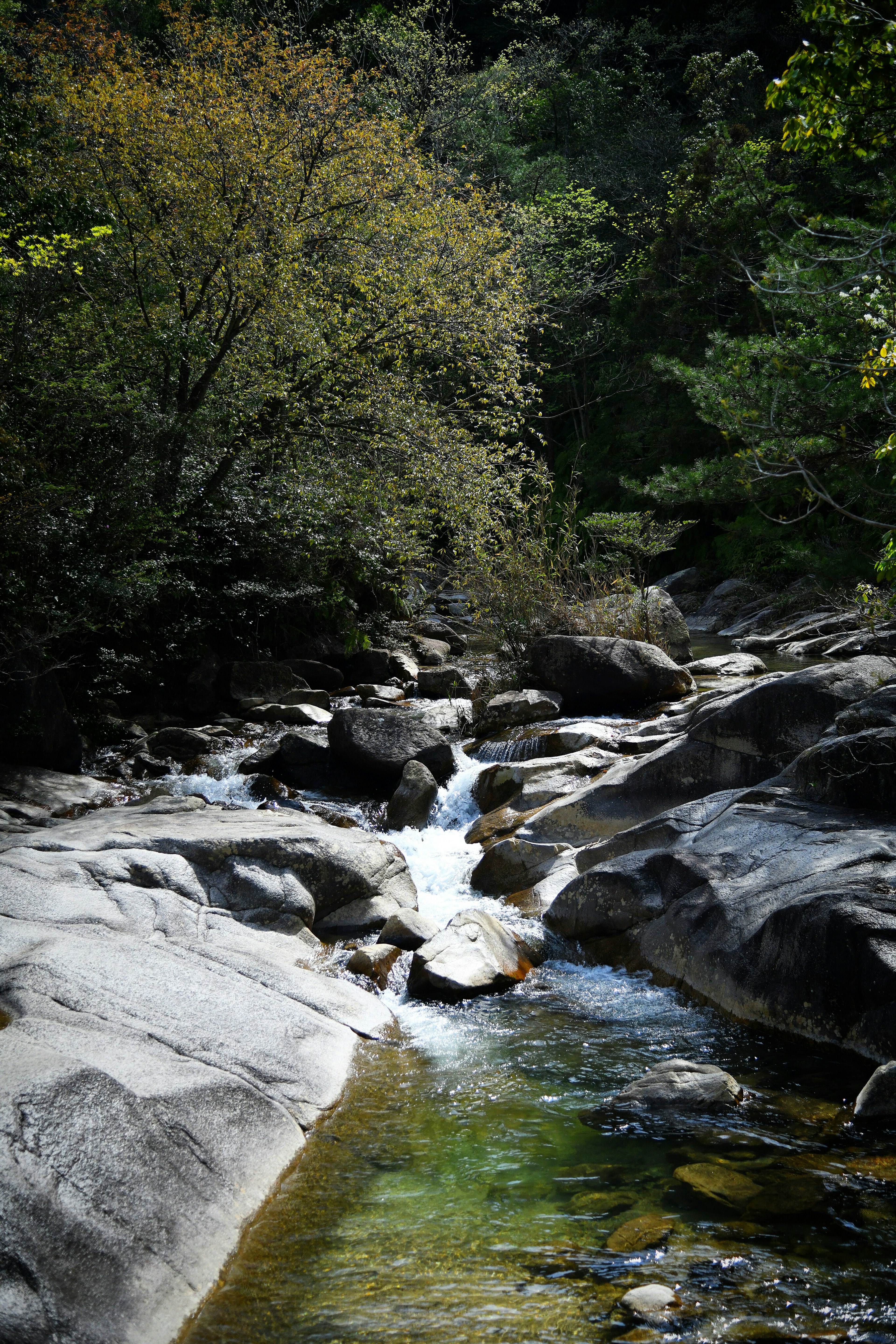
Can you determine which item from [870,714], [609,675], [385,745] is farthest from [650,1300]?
[609,675]

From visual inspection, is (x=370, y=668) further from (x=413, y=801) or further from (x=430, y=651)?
(x=413, y=801)

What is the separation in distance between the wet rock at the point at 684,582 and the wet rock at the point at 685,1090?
20.2m

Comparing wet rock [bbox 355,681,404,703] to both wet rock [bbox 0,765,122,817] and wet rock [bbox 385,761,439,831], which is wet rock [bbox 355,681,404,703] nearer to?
wet rock [bbox 385,761,439,831]

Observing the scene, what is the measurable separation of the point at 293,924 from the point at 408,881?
1.39 m

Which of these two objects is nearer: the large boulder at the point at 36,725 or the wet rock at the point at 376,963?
the wet rock at the point at 376,963

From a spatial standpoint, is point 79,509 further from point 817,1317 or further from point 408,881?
point 817,1317

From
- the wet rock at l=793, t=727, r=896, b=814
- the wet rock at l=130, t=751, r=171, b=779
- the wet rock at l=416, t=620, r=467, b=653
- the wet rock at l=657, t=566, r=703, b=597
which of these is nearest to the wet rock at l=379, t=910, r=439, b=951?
the wet rock at l=793, t=727, r=896, b=814

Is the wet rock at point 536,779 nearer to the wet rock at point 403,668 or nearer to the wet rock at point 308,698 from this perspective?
the wet rock at point 308,698

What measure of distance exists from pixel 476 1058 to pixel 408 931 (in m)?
1.70

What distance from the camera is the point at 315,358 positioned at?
13.5 m

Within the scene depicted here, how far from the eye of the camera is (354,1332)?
2.92 metres

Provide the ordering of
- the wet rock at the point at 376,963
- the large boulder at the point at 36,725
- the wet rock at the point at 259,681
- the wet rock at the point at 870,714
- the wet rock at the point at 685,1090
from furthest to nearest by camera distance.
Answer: the wet rock at the point at 259,681
the large boulder at the point at 36,725
the wet rock at the point at 870,714
the wet rock at the point at 376,963
the wet rock at the point at 685,1090

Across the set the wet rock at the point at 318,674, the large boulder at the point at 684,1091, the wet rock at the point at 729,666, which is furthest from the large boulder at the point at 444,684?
the large boulder at the point at 684,1091

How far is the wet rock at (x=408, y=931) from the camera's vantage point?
263 inches
